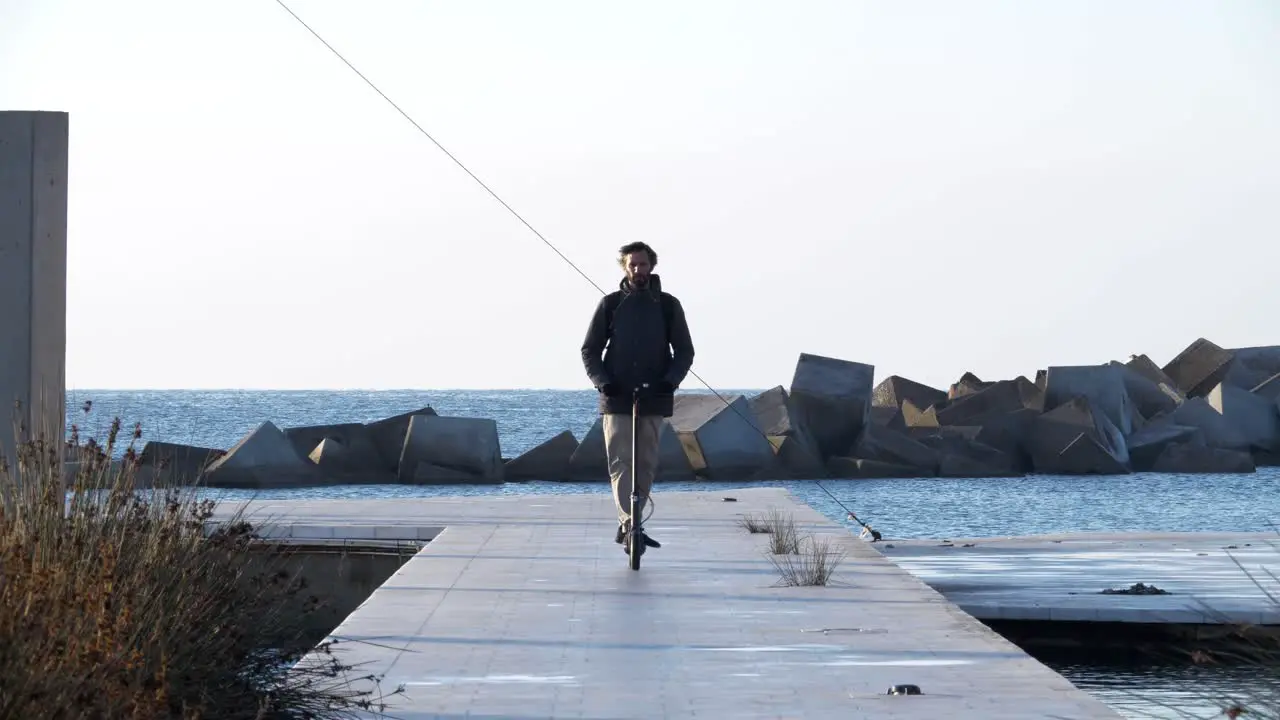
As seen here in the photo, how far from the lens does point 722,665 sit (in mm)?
6500

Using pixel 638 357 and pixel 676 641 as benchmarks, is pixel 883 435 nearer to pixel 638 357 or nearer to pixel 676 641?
pixel 638 357

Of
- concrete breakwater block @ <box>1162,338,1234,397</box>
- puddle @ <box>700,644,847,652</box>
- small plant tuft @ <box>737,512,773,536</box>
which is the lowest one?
puddle @ <box>700,644,847,652</box>

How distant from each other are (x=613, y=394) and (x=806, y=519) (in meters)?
4.34

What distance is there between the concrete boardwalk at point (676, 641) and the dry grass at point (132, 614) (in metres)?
0.45

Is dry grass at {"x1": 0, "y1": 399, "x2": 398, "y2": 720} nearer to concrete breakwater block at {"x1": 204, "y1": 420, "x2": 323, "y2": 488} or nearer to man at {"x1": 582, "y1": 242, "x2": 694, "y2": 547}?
man at {"x1": 582, "y1": 242, "x2": 694, "y2": 547}

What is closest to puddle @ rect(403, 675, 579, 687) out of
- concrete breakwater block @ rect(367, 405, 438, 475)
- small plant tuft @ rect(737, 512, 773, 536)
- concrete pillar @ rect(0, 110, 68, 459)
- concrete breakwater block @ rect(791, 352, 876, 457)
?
concrete pillar @ rect(0, 110, 68, 459)

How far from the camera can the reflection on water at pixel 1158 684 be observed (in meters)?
7.52

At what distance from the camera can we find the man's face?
31.7 feet

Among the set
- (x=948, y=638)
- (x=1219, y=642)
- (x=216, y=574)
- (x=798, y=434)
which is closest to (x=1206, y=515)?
(x=798, y=434)

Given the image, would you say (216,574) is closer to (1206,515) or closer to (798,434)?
(1206,515)

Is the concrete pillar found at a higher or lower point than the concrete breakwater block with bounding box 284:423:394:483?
higher

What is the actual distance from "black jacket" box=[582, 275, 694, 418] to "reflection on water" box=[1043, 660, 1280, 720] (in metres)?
2.40

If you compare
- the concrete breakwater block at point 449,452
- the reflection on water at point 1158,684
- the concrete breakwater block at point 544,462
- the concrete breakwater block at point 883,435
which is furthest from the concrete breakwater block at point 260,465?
the reflection on water at point 1158,684

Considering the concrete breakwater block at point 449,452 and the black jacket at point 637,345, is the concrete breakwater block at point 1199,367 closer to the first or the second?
the concrete breakwater block at point 449,452
